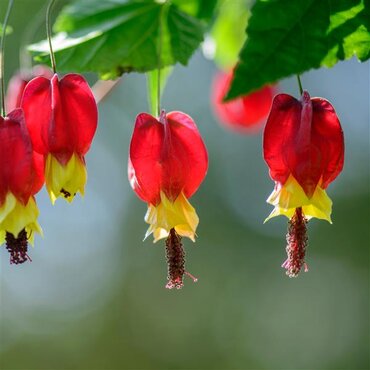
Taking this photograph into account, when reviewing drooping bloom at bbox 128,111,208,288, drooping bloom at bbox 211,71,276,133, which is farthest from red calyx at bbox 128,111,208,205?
drooping bloom at bbox 211,71,276,133

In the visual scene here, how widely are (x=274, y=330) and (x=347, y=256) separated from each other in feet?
3.07

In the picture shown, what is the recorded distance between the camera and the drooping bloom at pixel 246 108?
205 centimetres

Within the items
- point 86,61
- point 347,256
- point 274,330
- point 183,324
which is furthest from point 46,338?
point 86,61

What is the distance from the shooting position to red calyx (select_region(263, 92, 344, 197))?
1079mm

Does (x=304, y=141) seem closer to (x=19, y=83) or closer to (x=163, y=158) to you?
(x=163, y=158)

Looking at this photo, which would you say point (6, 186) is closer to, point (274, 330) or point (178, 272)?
point (178, 272)

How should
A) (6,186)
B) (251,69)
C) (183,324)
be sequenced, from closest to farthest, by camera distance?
(251,69)
(6,186)
(183,324)

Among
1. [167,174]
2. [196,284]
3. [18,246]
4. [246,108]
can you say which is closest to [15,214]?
[18,246]

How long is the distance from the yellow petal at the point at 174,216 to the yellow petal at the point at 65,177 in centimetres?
9

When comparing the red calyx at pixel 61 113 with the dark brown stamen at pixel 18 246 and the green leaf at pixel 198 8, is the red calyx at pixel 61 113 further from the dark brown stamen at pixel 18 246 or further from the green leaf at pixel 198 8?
the green leaf at pixel 198 8

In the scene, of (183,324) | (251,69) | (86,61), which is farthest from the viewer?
(183,324)

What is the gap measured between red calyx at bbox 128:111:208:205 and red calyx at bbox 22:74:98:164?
6 cm

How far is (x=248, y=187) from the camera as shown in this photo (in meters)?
7.66

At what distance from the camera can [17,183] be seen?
1.07 metres
